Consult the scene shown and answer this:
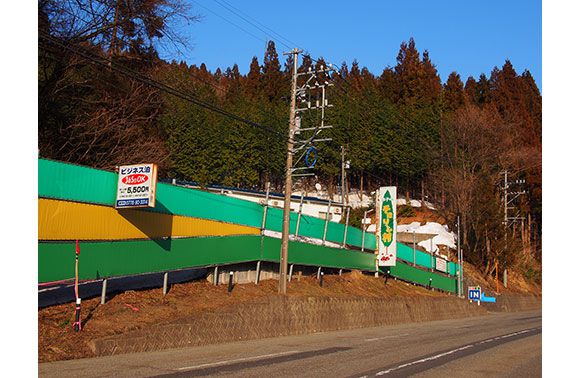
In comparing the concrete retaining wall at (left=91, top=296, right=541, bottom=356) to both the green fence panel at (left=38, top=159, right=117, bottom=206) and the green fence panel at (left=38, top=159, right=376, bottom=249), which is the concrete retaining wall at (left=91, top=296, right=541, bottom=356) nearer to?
the green fence panel at (left=38, top=159, right=376, bottom=249)

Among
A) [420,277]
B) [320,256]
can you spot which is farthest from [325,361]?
[420,277]

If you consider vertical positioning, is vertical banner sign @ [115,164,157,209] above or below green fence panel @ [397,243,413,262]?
above

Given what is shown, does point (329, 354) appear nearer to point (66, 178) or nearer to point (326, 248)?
point (66, 178)

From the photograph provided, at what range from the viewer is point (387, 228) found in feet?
134

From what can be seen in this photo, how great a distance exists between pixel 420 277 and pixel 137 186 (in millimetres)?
31977

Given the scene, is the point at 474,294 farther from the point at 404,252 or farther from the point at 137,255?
the point at 137,255

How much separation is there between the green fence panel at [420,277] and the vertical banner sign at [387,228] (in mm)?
1359

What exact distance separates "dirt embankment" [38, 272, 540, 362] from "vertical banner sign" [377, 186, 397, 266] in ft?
35.3

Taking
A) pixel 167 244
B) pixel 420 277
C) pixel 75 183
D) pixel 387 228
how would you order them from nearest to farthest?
pixel 75 183 < pixel 167 244 < pixel 387 228 < pixel 420 277

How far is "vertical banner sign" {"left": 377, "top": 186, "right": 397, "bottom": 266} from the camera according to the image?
1574 inches

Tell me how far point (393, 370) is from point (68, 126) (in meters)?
21.0

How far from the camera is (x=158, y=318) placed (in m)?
18.5

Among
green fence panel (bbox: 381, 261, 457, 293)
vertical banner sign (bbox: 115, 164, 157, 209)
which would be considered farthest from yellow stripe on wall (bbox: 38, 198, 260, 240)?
green fence panel (bbox: 381, 261, 457, 293)

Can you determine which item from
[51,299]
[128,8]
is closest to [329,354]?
[51,299]
